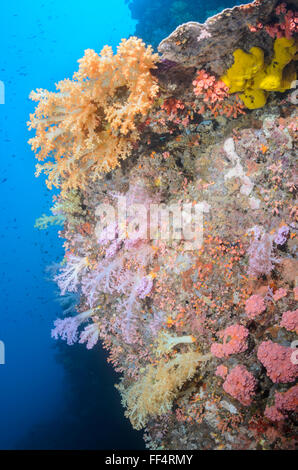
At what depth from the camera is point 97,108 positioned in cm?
443

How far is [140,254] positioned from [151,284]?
569 millimetres

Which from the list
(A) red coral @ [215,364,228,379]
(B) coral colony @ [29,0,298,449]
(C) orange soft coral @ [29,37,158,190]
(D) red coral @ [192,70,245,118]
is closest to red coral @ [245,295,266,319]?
(B) coral colony @ [29,0,298,449]

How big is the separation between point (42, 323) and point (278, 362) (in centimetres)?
2622

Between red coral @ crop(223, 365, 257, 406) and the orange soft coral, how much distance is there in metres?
3.78

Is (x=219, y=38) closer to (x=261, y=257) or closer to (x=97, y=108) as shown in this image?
(x=97, y=108)

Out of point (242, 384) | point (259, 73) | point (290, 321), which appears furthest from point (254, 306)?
point (259, 73)

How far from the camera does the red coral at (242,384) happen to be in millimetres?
3453

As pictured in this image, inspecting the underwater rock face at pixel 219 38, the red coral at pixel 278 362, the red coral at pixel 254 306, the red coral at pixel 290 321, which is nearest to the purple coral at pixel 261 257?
the red coral at pixel 254 306

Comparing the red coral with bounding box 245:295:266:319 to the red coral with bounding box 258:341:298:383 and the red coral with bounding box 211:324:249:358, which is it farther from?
the red coral with bounding box 258:341:298:383

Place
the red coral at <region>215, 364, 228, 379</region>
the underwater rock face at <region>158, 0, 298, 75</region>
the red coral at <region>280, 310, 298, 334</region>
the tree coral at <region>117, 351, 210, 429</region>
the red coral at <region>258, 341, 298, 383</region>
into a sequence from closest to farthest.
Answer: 1. the red coral at <region>258, 341, 298, 383</region>
2. the red coral at <region>280, 310, 298, 334</region>
3. the underwater rock face at <region>158, 0, 298, 75</region>
4. the red coral at <region>215, 364, 228, 379</region>
5. the tree coral at <region>117, 351, 210, 429</region>

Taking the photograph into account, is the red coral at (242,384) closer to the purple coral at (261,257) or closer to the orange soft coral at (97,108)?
the purple coral at (261,257)

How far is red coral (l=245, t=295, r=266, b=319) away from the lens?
369 centimetres

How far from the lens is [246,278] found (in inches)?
157

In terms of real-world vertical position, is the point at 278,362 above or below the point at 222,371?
above
